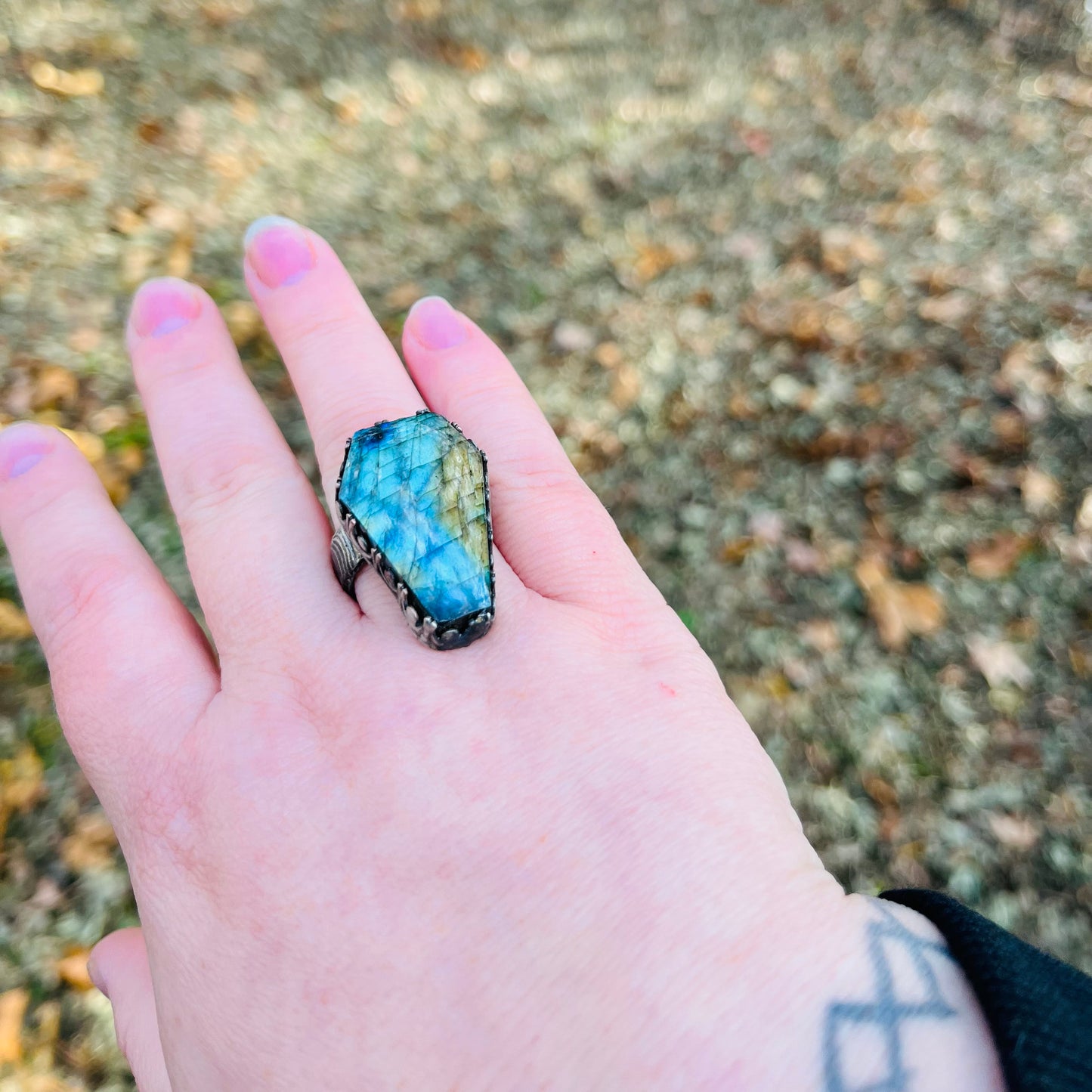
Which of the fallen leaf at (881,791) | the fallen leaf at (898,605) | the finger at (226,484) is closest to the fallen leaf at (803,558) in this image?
the fallen leaf at (898,605)

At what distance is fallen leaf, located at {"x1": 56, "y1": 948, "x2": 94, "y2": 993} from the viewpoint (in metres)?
2.52

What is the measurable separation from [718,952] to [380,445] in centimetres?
122

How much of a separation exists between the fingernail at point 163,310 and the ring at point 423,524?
2.78 ft

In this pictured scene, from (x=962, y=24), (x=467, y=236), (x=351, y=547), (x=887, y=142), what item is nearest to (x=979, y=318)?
(x=887, y=142)

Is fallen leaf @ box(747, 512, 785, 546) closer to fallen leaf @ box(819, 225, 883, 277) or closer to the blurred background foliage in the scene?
the blurred background foliage

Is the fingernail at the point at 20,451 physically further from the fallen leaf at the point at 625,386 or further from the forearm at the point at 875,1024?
the fallen leaf at the point at 625,386

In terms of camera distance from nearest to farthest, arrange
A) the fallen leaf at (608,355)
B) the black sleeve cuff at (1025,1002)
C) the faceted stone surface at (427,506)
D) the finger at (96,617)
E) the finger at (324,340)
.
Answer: the black sleeve cuff at (1025,1002)
the faceted stone surface at (427,506)
the finger at (96,617)
the finger at (324,340)
the fallen leaf at (608,355)

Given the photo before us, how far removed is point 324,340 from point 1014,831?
2642 millimetres

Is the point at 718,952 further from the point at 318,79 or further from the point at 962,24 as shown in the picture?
the point at 962,24

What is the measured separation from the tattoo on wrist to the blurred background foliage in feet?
3.98

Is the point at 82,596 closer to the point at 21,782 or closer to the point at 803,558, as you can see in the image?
the point at 21,782

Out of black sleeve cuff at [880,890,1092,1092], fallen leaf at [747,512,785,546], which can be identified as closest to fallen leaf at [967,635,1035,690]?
fallen leaf at [747,512,785,546]

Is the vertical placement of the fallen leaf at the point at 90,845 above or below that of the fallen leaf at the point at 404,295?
below

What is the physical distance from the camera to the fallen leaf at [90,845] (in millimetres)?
2707
